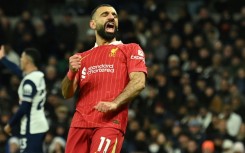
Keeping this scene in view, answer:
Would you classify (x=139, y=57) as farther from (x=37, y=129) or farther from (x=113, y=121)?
(x=37, y=129)

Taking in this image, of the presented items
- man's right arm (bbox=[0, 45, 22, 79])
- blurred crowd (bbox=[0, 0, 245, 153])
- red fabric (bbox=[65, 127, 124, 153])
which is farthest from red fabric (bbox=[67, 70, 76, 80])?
blurred crowd (bbox=[0, 0, 245, 153])

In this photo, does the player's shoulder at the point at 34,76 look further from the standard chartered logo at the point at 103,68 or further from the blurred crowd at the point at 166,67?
the blurred crowd at the point at 166,67

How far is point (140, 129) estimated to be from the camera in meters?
17.2

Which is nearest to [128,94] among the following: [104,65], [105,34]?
[104,65]

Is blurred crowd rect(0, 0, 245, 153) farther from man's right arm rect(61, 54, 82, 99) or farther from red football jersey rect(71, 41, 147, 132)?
red football jersey rect(71, 41, 147, 132)

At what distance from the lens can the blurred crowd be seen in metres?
16.8

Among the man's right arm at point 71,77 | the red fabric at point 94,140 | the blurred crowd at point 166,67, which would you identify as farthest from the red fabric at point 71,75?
the blurred crowd at point 166,67

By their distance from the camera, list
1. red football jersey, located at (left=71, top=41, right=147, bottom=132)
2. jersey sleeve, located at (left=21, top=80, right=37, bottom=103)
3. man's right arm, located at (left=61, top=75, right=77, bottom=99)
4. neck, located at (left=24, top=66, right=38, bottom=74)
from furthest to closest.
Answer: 1. neck, located at (left=24, top=66, right=38, bottom=74)
2. jersey sleeve, located at (left=21, top=80, right=37, bottom=103)
3. man's right arm, located at (left=61, top=75, right=77, bottom=99)
4. red football jersey, located at (left=71, top=41, right=147, bottom=132)

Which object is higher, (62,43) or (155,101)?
(62,43)

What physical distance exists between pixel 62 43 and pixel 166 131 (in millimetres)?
4233

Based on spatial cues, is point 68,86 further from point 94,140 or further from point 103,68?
point 94,140

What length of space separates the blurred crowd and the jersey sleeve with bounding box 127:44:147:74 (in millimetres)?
7117

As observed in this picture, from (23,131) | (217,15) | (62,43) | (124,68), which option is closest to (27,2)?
(62,43)

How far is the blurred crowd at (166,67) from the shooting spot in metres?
16.8
